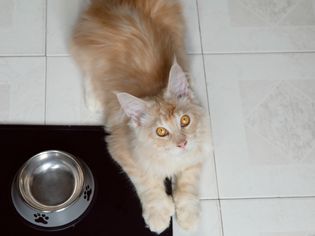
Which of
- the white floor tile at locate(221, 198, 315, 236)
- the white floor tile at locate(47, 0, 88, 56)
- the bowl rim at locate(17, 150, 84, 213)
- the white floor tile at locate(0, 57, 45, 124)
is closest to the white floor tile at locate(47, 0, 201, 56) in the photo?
the white floor tile at locate(47, 0, 88, 56)

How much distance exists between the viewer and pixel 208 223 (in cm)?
161

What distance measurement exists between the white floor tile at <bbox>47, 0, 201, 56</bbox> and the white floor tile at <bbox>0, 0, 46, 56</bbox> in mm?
40

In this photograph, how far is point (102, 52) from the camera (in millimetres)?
1545

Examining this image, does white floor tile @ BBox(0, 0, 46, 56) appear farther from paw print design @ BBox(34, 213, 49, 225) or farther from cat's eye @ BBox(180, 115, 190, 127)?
cat's eye @ BBox(180, 115, 190, 127)

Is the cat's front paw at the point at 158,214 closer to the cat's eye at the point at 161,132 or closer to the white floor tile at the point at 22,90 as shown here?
the cat's eye at the point at 161,132

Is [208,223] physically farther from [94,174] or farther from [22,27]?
[22,27]

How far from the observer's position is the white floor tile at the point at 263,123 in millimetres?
1705

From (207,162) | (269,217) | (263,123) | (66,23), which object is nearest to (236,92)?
(263,123)

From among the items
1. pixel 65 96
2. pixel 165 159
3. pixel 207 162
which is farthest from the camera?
pixel 65 96

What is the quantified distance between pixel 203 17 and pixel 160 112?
0.95 m

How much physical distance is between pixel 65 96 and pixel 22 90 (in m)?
0.21

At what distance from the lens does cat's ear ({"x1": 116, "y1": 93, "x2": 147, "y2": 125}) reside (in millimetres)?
1220

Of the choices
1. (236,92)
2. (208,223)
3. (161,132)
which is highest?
(236,92)

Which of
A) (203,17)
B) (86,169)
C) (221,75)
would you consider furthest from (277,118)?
(86,169)
